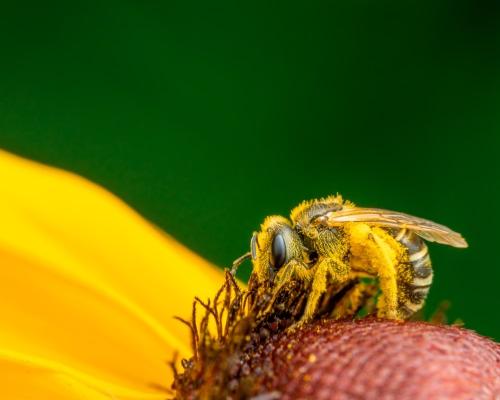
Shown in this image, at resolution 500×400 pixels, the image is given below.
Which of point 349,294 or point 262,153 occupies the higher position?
point 262,153

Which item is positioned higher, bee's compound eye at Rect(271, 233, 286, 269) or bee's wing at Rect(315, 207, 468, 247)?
bee's wing at Rect(315, 207, 468, 247)

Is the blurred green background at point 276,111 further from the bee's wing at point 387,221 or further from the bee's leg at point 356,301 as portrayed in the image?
the bee's wing at point 387,221

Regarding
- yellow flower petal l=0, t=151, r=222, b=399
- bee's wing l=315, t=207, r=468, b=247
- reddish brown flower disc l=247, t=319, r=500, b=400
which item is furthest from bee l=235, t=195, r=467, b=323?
yellow flower petal l=0, t=151, r=222, b=399

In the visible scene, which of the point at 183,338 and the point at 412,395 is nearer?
the point at 412,395

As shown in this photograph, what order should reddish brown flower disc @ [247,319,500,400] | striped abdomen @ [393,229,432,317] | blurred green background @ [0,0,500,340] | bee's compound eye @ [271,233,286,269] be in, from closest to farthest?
reddish brown flower disc @ [247,319,500,400]
bee's compound eye @ [271,233,286,269]
striped abdomen @ [393,229,432,317]
blurred green background @ [0,0,500,340]

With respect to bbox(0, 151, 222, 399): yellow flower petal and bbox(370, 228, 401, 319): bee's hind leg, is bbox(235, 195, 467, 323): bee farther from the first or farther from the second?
bbox(0, 151, 222, 399): yellow flower petal

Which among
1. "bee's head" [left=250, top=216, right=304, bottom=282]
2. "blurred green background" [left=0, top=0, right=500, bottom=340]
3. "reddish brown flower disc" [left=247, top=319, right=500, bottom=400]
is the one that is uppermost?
"blurred green background" [left=0, top=0, right=500, bottom=340]

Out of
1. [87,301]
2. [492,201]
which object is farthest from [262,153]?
[87,301]

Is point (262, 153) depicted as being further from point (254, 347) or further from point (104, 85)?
point (254, 347)
